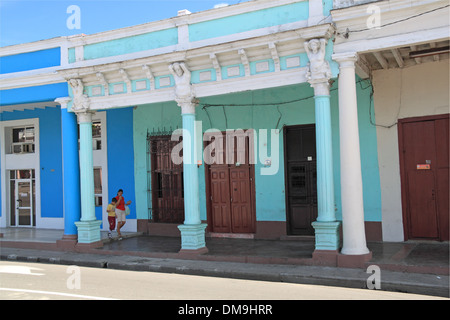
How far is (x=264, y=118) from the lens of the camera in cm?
1212

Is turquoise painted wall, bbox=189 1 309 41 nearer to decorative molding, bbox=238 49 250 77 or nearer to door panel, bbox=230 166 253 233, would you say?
decorative molding, bbox=238 49 250 77

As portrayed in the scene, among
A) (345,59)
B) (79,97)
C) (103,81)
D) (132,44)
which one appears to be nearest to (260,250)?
(345,59)

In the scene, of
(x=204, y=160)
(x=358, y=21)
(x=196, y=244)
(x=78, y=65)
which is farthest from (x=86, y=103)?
(x=358, y=21)

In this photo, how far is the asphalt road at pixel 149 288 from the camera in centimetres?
681

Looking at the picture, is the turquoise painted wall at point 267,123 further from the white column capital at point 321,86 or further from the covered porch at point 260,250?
the white column capital at point 321,86

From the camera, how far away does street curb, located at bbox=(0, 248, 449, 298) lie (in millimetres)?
7287

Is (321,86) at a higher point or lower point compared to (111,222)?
higher

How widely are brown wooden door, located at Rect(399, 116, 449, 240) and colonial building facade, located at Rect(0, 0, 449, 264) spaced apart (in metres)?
0.02

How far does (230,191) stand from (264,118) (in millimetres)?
2240

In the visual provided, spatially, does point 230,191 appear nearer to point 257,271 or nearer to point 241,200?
point 241,200

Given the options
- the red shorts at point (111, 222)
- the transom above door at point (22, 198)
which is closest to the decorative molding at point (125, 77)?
the red shorts at point (111, 222)

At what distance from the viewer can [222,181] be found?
501 inches

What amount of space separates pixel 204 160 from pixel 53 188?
5.94 metres
